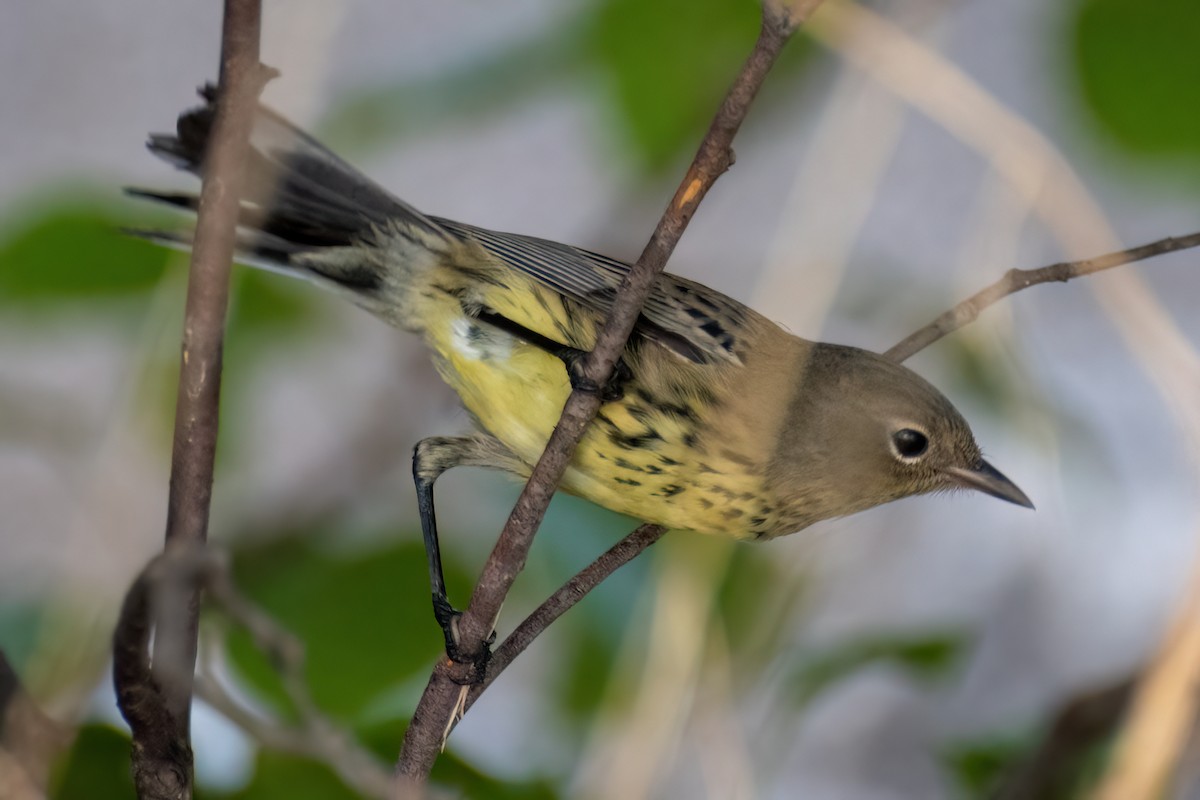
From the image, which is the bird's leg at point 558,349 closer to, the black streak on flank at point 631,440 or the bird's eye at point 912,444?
the black streak on flank at point 631,440

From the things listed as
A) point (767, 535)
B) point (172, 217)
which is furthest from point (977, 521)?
point (172, 217)

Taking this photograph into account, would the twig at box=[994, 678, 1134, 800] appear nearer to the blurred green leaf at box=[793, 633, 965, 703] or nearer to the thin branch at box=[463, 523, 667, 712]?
the blurred green leaf at box=[793, 633, 965, 703]

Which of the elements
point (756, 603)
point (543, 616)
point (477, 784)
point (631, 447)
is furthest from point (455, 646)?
point (756, 603)

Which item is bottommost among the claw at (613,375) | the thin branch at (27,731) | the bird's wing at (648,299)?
the thin branch at (27,731)

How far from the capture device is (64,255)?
168cm

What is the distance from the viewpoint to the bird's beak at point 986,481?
5.99 feet

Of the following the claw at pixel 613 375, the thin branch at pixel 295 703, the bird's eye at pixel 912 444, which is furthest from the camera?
the bird's eye at pixel 912 444

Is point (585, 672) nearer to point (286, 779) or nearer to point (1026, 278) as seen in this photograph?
point (286, 779)

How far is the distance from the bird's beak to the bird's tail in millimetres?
806

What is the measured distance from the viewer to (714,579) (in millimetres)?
1773

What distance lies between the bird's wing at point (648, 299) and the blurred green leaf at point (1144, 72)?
1.90ft

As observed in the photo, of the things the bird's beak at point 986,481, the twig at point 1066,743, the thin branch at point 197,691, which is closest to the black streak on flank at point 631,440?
the bird's beak at point 986,481

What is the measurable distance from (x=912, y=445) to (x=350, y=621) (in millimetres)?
812

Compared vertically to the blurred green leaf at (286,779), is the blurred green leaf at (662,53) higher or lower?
higher
